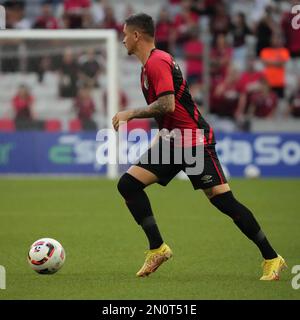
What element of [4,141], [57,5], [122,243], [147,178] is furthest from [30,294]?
[57,5]

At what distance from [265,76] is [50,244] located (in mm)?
14455

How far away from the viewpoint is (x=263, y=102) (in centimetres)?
2169

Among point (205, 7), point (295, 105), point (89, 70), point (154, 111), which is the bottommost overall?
point (154, 111)

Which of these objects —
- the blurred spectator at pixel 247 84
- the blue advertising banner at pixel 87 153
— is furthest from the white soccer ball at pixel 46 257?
the blurred spectator at pixel 247 84

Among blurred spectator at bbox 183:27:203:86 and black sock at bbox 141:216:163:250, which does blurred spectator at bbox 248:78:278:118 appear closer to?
blurred spectator at bbox 183:27:203:86

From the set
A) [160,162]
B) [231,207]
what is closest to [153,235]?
[160,162]

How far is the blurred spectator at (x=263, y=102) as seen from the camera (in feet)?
71.0

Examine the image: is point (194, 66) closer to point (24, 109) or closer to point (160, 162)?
point (24, 109)

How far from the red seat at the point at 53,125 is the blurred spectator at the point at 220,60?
3908mm

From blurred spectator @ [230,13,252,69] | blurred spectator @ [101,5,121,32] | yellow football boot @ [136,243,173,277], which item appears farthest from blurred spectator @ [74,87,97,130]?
yellow football boot @ [136,243,173,277]

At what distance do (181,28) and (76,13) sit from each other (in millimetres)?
2678

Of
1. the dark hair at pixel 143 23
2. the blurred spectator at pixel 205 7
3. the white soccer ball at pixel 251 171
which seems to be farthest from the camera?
the blurred spectator at pixel 205 7

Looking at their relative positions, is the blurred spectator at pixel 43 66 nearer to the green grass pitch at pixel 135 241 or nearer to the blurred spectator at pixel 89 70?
the blurred spectator at pixel 89 70

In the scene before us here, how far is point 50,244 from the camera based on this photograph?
8172 mm
